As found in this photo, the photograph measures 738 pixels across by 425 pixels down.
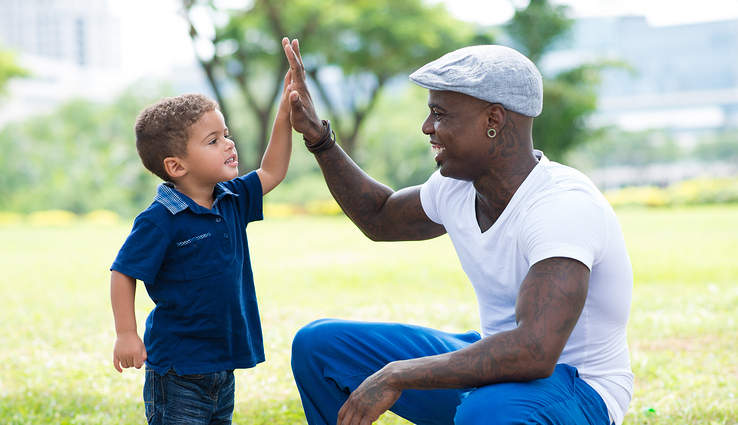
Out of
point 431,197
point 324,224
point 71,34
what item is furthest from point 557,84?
point 71,34

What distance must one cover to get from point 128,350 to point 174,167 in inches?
24.8

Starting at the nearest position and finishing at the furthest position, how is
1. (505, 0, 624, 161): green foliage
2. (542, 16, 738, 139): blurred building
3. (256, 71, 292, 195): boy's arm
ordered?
(256, 71, 292, 195): boy's arm
(505, 0, 624, 161): green foliage
(542, 16, 738, 139): blurred building

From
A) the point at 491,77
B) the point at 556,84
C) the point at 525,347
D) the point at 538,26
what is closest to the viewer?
the point at 525,347

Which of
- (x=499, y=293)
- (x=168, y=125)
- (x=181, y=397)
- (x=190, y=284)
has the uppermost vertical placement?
(x=168, y=125)

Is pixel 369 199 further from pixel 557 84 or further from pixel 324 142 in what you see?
pixel 557 84

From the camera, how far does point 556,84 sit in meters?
24.4

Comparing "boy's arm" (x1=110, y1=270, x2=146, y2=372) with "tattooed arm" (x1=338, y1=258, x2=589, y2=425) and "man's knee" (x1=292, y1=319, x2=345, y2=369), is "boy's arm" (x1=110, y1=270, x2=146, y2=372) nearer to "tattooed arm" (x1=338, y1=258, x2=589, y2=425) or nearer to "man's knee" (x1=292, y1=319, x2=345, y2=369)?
"man's knee" (x1=292, y1=319, x2=345, y2=369)

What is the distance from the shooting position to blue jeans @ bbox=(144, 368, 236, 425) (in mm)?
2205

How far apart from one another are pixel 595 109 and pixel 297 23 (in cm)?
1210

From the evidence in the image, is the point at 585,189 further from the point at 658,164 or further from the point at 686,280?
the point at 658,164

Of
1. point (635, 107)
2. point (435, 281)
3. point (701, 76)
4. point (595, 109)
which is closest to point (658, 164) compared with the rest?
point (635, 107)

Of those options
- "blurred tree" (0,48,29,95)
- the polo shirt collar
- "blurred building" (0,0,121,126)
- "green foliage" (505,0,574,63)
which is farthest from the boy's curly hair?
"blurred building" (0,0,121,126)

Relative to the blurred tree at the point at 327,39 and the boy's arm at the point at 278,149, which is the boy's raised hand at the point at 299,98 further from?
the blurred tree at the point at 327,39

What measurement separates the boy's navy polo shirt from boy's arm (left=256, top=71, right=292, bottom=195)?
1.02 ft
